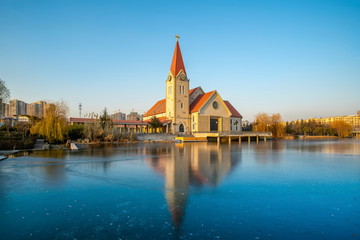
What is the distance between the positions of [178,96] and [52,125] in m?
25.9

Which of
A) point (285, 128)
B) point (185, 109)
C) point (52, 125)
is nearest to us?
point (52, 125)

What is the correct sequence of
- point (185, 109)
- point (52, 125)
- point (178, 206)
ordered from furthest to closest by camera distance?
point (185, 109) → point (52, 125) → point (178, 206)

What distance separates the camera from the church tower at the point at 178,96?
4594cm

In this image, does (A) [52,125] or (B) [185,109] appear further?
(B) [185,109]

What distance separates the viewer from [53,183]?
8367 millimetres

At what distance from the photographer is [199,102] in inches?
1901

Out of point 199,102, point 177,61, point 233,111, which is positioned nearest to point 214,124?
point 199,102

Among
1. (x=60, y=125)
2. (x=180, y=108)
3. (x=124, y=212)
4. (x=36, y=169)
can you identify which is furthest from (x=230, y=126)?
(x=124, y=212)

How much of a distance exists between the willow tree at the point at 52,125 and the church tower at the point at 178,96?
22.7 m

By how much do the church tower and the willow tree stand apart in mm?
22703

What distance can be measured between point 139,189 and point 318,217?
5.12 meters

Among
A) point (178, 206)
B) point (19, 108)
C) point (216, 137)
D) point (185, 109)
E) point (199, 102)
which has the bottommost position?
point (178, 206)

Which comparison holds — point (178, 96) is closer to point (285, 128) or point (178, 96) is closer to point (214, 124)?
point (214, 124)

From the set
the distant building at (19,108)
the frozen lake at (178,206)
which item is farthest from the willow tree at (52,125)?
the distant building at (19,108)
